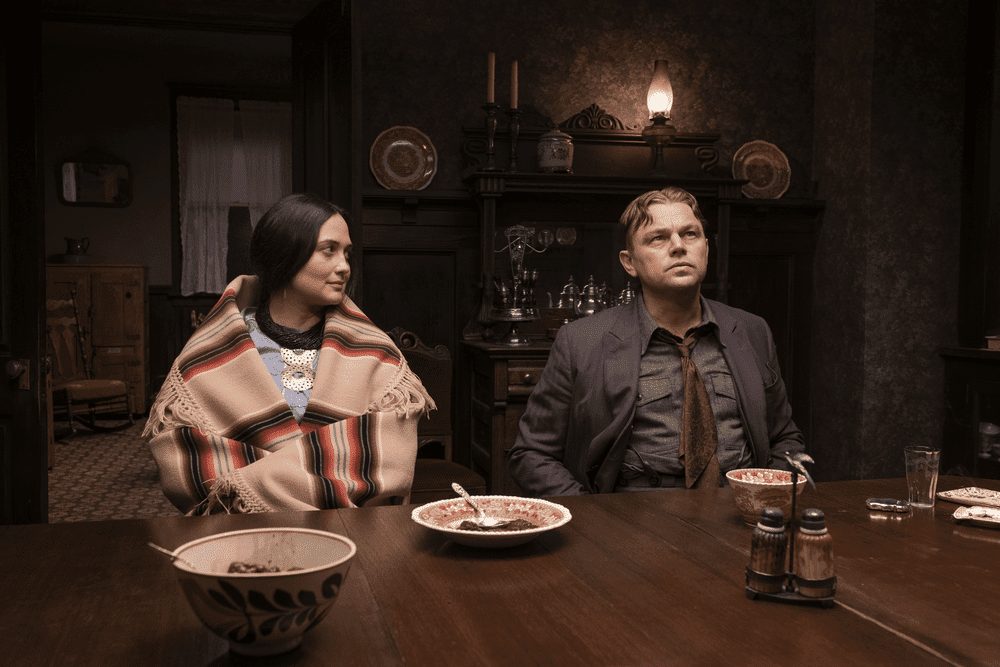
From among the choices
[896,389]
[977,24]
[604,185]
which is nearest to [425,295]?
[604,185]

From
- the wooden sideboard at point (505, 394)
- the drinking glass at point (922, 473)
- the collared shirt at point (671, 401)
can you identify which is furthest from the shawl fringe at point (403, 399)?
the wooden sideboard at point (505, 394)

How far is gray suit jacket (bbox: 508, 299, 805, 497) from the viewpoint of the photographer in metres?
2.06

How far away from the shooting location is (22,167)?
289 cm

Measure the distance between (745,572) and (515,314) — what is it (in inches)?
115

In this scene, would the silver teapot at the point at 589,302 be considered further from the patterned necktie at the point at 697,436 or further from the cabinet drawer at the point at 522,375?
→ the patterned necktie at the point at 697,436

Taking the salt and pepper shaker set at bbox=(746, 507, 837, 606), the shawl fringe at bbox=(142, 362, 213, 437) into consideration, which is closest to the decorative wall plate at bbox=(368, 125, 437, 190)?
the shawl fringe at bbox=(142, 362, 213, 437)

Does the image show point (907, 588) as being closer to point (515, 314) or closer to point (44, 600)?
point (44, 600)

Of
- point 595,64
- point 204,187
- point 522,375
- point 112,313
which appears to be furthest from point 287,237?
point 204,187

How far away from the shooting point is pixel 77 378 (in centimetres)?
771

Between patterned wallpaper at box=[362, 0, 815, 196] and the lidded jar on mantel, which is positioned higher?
Result: patterned wallpaper at box=[362, 0, 815, 196]

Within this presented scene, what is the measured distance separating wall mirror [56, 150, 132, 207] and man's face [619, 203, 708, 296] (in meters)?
7.59

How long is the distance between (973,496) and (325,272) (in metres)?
1.55

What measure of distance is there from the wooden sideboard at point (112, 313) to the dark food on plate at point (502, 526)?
7539 mm

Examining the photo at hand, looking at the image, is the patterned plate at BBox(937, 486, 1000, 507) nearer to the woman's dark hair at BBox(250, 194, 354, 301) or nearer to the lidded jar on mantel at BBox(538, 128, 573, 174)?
the woman's dark hair at BBox(250, 194, 354, 301)
